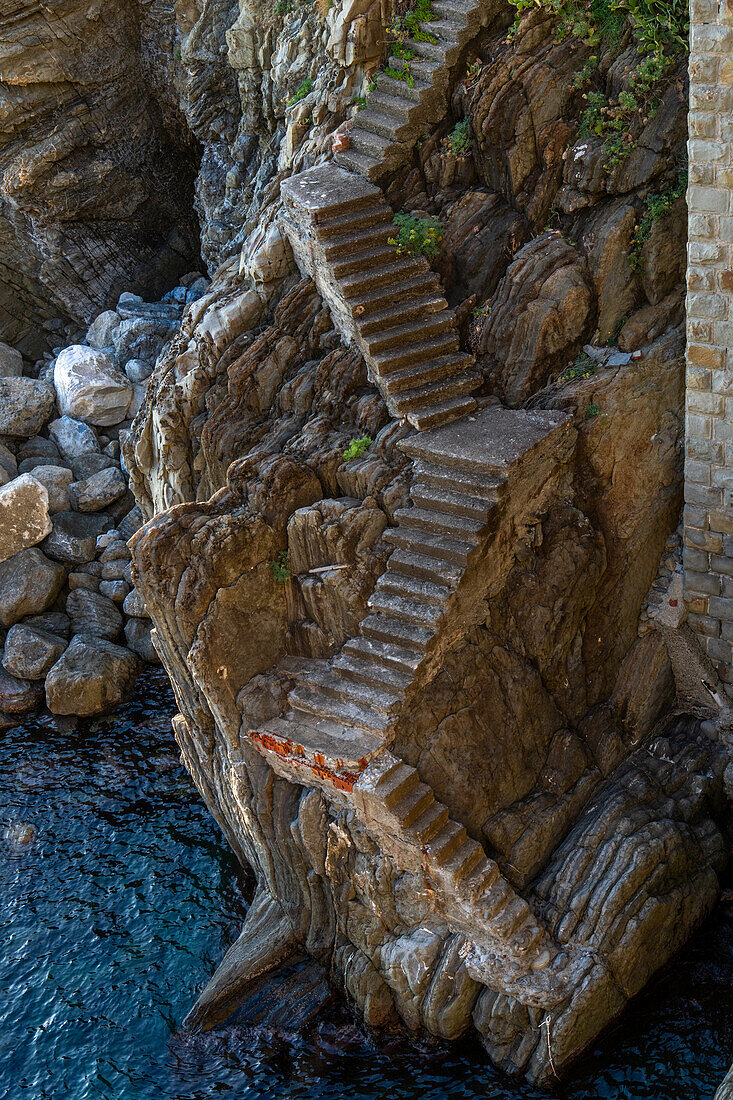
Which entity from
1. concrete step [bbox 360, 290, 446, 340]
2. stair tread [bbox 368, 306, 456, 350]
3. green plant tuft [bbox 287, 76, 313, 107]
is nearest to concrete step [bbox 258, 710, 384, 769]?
stair tread [bbox 368, 306, 456, 350]

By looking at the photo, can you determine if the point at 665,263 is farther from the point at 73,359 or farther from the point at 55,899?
the point at 73,359

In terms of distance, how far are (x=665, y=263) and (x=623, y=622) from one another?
479 cm

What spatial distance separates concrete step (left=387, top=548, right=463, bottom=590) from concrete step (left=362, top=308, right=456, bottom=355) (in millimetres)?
2982

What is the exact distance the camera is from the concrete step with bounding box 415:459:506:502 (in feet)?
42.8

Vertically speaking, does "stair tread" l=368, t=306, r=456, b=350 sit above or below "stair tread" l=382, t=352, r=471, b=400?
above

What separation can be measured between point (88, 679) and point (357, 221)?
955 centimetres

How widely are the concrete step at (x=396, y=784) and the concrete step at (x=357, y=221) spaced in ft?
24.3

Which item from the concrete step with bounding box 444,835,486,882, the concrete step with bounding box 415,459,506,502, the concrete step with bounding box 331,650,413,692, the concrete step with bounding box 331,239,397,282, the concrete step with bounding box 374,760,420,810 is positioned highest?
the concrete step with bounding box 331,239,397,282

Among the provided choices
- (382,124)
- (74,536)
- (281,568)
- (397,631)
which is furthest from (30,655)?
(382,124)

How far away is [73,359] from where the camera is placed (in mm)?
24844

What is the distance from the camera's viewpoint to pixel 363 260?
14.8m

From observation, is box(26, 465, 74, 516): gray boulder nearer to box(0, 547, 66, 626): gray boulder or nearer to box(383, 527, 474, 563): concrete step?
box(0, 547, 66, 626): gray boulder

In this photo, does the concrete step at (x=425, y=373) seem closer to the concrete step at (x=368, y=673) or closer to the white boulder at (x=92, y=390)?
the concrete step at (x=368, y=673)

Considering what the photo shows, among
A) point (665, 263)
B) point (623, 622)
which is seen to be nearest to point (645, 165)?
point (665, 263)
